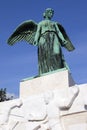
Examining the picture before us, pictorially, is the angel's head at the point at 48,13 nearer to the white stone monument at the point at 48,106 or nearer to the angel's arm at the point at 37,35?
the angel's arm at the point at 37,35

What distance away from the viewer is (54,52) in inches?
360

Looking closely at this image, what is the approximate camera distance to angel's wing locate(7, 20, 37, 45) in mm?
9962

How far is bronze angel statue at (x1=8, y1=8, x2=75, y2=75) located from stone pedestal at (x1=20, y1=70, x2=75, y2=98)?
0.33 meters

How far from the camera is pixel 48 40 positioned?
9.34 m

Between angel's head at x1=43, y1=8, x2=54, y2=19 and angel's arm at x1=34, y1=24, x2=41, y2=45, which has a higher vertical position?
angel's head at x1=43, y1=8, x2=54, y2=19

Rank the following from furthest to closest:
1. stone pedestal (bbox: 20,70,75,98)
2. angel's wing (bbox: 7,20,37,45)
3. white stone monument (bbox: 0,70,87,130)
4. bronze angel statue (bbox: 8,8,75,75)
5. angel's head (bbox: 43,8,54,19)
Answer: angel's wing (bbox: 7,20,37,45)
angel's head (bbox: 43,8,54,19)
bronze angel statue (bbox: 8,8,75,75)
stone pedestal (bbox: 20,70,75,98)
white stone monument (bbox: 0,70,87,130)

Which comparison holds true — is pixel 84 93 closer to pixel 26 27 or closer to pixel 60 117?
pixel 60 117

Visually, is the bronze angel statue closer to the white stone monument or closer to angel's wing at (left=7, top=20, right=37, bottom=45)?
angel's wing at (left=7, top=20, right=37, bottom=45)

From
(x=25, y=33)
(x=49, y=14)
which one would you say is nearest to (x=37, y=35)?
(x=49, y=14)

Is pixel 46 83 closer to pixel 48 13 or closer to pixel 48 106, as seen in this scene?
pixel 48 106

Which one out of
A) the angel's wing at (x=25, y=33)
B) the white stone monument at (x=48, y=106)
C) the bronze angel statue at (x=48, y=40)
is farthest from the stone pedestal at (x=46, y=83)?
the angel's wing at (x=25, y=33)

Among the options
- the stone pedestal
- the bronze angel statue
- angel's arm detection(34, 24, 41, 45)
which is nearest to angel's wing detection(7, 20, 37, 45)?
the bronze angel statue

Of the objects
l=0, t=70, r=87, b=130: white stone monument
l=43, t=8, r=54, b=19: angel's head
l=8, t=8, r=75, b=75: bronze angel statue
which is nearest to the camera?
l=0, t=70, r=87, b=130: white stone monument

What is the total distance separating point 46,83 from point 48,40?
1.23 meters
